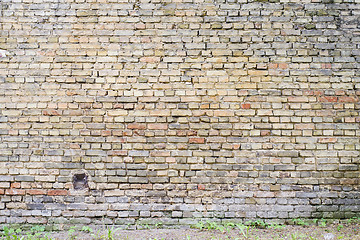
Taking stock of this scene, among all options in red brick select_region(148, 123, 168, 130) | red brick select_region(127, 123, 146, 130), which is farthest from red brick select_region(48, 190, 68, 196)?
red brick select_region(148, 123, 168, 130)

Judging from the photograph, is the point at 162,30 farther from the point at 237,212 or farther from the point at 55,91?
the point at 237,212

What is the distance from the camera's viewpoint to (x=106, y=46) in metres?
3.58

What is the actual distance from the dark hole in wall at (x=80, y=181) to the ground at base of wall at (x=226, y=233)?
20.3 inches

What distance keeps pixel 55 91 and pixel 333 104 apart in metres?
3.65

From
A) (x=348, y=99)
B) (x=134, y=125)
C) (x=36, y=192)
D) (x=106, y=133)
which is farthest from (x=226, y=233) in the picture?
(x=36, y=192)

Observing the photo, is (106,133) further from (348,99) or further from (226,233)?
(348,99)

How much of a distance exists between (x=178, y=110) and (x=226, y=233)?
1657mm

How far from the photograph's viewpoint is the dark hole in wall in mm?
3527

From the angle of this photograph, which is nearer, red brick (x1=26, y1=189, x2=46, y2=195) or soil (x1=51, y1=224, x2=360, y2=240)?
soil (x1=51, y1=224, x2=360, y2=240)

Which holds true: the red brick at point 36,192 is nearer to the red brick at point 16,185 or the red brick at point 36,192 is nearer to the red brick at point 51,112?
the red brick at point 16,185

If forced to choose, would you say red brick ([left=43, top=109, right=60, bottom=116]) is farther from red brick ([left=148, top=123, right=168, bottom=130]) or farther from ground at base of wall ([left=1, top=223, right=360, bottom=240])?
ground at base of wall ([left=1, top=223, right=360, bottom=240])

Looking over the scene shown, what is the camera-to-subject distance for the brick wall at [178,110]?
350 cm

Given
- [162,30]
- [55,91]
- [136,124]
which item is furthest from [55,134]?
[162,30]

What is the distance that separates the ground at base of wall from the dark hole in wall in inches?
20.3
